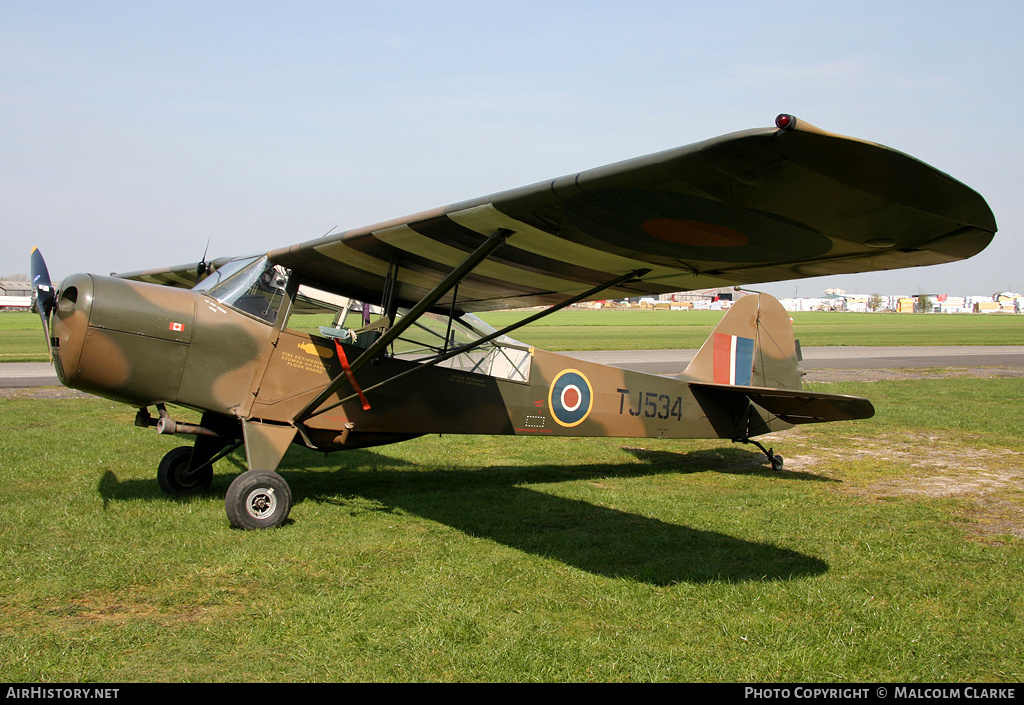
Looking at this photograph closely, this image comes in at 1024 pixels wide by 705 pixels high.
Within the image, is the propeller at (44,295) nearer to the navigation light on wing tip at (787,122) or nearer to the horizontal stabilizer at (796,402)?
the navigation light on wing tip at (787,122)

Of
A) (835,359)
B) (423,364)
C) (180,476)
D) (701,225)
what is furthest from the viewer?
(835,359)

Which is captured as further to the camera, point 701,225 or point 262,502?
point 262,502

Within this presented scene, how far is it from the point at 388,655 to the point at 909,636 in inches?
112

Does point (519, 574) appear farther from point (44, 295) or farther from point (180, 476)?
point (44, 295)

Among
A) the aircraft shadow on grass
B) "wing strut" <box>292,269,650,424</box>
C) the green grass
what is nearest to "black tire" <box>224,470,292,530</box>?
the green grass

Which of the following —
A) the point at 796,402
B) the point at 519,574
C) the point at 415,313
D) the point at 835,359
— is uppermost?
the point at 415,313

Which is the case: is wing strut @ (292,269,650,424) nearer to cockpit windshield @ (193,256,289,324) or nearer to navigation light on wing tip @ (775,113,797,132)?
cockpit windshield @ (193,256,289,324)

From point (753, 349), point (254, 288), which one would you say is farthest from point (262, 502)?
point (753, 349)

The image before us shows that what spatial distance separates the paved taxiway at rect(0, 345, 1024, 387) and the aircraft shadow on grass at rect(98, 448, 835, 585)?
35.1 feet

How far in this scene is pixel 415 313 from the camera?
541 cm

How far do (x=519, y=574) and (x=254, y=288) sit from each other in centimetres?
344

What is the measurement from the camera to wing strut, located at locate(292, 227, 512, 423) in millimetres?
4699

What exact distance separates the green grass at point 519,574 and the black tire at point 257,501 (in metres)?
0.11

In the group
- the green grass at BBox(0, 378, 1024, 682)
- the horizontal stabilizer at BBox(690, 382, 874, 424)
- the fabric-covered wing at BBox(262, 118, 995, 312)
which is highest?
the fabric-covered wing at BBox(262, 118, 995, 312)
